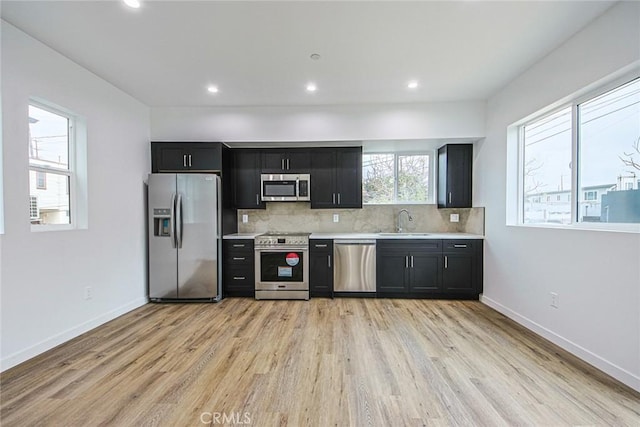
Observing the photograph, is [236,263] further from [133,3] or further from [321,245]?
[133,3]

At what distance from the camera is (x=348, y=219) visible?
4328mm

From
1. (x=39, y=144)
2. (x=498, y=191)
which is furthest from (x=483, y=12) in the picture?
(x=39, y=144)

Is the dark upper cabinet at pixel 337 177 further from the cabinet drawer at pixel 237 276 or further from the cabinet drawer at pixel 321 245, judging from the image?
the cabinet drawer at pixel 237 276

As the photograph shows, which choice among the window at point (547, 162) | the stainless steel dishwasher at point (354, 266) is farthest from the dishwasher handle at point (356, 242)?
the window at point (547, 162)

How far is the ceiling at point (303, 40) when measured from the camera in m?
1.92

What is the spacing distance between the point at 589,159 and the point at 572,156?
0.13 meters

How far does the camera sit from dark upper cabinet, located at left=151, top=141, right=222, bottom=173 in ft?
12.2

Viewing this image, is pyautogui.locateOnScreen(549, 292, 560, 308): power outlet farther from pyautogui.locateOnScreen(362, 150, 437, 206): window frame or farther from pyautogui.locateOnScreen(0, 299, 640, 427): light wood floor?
pyautogui.locateOnScreen(362, 150, 437, 206): window frame

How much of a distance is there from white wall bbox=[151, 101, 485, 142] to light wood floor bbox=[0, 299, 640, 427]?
2.42m

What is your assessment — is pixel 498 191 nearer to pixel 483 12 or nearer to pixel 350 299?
pixel 483 12

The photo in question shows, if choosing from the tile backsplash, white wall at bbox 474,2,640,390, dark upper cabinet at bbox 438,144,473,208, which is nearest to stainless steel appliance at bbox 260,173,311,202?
the tile backsplash

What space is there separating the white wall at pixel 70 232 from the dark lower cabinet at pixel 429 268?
3330 mm

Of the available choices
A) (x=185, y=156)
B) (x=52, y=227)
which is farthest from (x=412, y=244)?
(x=52, y=227)

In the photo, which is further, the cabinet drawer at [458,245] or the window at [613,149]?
the cabinet drawer at [458,245]
